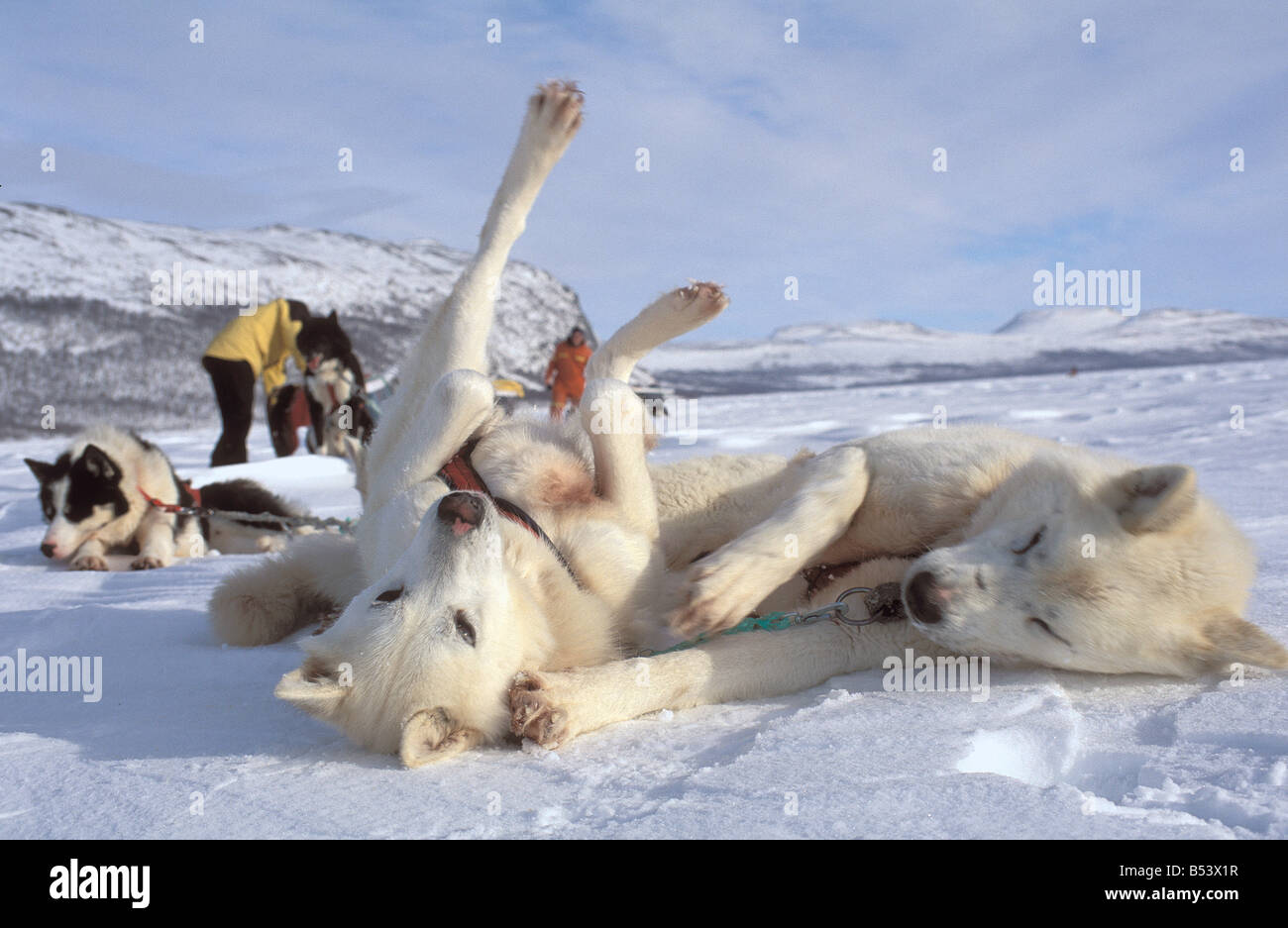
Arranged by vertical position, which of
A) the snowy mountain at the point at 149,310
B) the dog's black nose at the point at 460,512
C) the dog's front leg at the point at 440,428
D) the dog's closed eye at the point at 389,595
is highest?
the snowy mountain at the point at 149,310

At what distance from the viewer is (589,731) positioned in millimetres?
2119

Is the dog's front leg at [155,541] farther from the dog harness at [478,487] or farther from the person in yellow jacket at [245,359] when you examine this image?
the dog harness at [478,487]

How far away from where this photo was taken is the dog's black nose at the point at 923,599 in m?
2.30

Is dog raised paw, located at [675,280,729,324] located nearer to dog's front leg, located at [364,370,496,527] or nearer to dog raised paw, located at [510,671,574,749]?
dog's front leg, located at [364,370,496,527]

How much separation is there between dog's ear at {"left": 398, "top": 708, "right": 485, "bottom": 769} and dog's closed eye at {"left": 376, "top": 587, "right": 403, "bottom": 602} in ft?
Result: 0.94

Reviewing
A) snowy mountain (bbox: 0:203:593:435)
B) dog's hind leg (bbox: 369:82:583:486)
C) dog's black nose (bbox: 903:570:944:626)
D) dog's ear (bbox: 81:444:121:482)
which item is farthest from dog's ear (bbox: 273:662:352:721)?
snowy mountain (bbox: 0:203:593:435)

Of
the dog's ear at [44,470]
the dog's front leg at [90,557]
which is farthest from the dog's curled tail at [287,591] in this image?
the dog's ear at [44,470]

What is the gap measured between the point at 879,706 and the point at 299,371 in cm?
928

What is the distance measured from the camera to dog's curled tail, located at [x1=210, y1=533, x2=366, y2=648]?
325 centimetres

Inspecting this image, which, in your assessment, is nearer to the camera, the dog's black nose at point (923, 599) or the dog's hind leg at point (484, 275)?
the dog's black nose at point (923, 599)

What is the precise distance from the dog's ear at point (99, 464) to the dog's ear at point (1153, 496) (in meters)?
6.12

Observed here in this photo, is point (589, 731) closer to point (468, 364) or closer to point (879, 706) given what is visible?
point (879, 706)

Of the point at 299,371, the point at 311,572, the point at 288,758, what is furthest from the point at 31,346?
the point at 288,758

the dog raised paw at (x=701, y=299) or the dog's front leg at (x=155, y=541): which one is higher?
the dog raised paw at (x=701, y=299)
